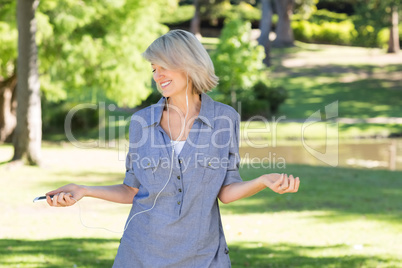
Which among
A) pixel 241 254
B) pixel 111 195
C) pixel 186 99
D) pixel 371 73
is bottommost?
pixel 241 254

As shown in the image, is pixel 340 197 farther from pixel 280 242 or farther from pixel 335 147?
pixel 335 147

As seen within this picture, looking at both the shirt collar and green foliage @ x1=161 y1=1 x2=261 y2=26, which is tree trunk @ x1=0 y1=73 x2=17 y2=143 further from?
green foliage @ x1=161 y1=1 x2=261 y2=26

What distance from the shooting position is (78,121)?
25812 mm

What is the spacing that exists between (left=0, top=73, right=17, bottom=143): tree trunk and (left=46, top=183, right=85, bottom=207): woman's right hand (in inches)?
740

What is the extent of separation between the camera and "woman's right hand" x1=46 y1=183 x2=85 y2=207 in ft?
9.42

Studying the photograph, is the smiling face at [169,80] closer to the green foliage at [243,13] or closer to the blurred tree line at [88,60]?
the blurred tree line at [88,60]

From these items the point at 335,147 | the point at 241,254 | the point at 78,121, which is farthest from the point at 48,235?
the point at 78,121

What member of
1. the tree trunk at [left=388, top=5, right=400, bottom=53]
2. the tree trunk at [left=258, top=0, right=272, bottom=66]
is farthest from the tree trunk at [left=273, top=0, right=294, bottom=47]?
the tree trunk at [left=388, top=5, right=400, bottom=53]

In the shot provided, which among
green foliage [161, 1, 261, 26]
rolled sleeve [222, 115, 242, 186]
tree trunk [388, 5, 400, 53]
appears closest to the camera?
rolled sleeve [222, 115, 242, 186]

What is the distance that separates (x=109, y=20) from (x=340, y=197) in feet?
35.7

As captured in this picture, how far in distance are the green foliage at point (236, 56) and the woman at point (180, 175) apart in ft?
76.0

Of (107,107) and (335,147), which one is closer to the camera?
(335,147)

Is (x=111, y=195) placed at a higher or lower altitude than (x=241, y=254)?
higher

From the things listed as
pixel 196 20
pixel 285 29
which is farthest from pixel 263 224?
pixel 196 20
